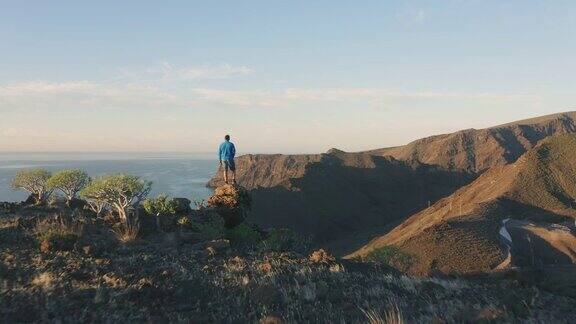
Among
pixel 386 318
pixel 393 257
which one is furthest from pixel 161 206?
pixel 393 257

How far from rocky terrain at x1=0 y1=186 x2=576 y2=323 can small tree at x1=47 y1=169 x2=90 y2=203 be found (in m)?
22.6

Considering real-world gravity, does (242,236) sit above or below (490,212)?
above

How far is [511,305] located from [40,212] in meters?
15.9

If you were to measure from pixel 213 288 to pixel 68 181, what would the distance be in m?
31.4

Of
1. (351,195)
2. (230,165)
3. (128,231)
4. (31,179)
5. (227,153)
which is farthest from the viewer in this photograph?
(351,195)

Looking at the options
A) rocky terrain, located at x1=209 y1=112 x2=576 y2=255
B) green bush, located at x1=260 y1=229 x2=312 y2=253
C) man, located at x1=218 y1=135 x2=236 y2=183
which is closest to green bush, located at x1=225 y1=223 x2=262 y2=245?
green bush, located at x1=260 y1=229 x2=312 y2=253

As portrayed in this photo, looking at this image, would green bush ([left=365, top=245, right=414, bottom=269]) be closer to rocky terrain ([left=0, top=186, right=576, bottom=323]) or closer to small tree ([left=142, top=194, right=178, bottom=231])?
small tree ([left=142, top=194, right=178, bottom=231])

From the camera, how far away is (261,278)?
32.5 ft

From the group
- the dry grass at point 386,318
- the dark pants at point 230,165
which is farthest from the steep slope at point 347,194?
the dry grass at point 386,318

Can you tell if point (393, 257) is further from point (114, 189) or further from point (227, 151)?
point (114, 189)

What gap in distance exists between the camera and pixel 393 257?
48.9 m

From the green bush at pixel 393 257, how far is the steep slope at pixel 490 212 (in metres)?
0.93

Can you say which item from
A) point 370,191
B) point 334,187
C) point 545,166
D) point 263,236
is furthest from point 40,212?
point 370,191

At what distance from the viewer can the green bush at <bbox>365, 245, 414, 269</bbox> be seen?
4619cm
